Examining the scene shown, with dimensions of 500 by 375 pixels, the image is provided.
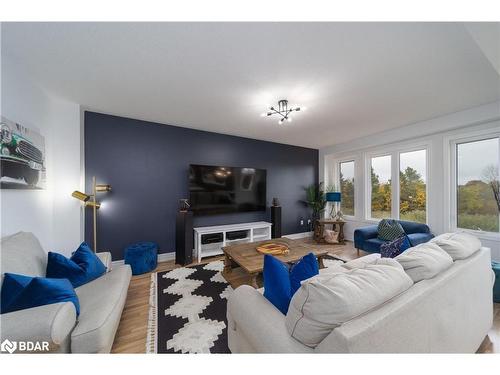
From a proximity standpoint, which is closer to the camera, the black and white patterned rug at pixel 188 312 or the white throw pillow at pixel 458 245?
the white throw pillow at pixel 458 245

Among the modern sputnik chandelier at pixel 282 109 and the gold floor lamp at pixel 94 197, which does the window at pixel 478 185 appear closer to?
the modern sputnik chandelier at pixel 282 109

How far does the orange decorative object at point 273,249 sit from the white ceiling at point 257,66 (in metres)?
2.00

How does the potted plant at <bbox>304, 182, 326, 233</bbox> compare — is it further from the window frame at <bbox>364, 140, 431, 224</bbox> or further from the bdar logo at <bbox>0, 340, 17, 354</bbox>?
the bdar logo at <bbox>0, 340, 17, 354</bbox>

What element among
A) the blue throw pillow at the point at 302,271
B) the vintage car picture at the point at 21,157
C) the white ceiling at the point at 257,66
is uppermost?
the white ceiling at the point at 257,66

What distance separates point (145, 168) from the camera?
10.8 feet

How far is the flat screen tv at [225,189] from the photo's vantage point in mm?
3547

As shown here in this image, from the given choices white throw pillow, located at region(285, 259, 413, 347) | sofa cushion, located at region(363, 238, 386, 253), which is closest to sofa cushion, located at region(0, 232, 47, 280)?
white throw pillow, located at region(285, 259, 413, 347)

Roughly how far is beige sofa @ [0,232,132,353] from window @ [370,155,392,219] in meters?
4.72

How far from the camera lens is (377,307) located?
2.74ft

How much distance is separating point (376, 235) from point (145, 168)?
4274 millimetres

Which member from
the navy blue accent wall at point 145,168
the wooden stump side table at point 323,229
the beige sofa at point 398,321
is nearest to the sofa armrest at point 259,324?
the beige sofa at point 398,321

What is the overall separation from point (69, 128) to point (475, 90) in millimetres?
5203

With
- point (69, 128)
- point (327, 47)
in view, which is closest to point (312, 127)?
point (327, 47)

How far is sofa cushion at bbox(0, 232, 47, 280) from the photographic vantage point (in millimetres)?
1303
